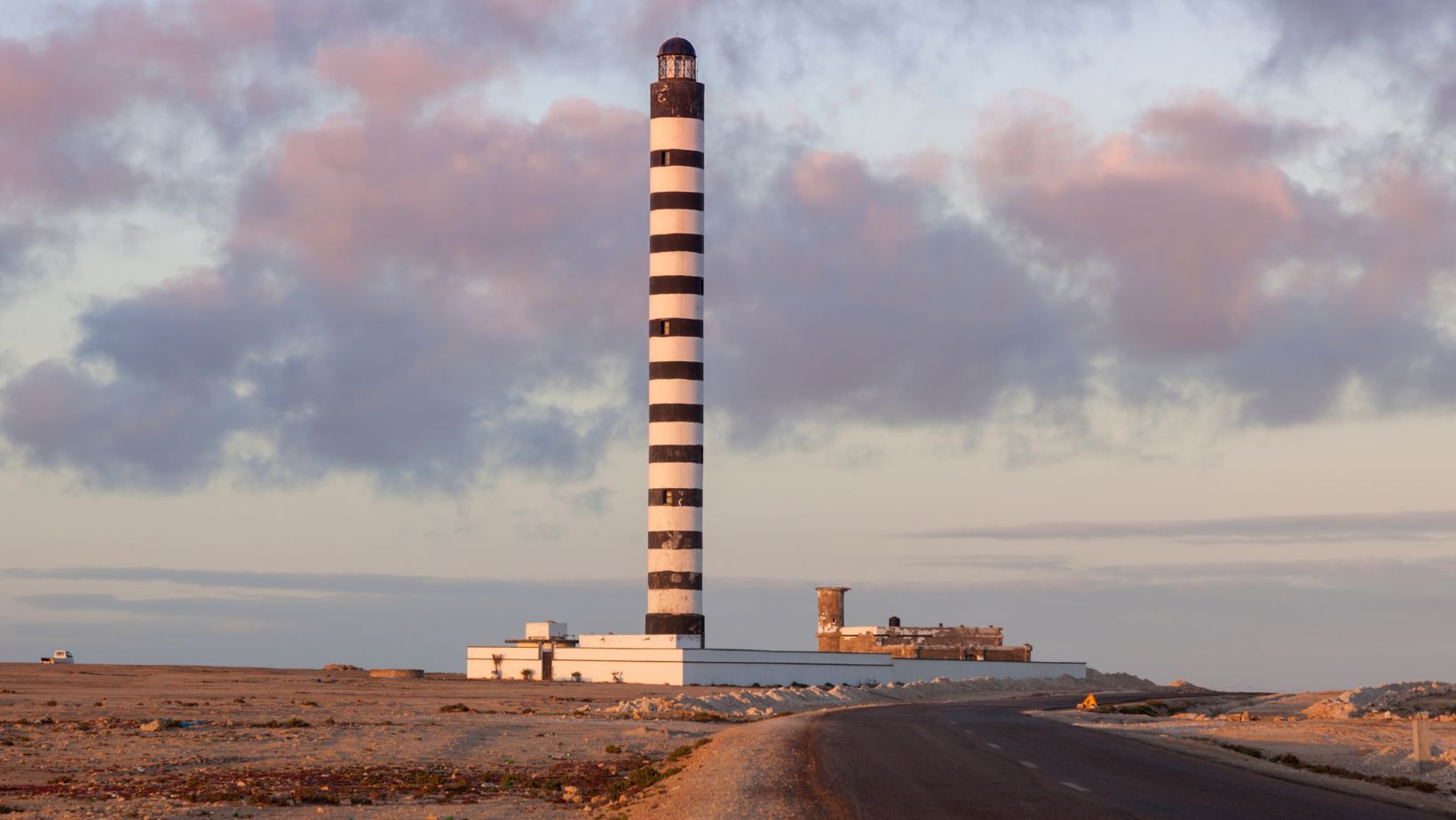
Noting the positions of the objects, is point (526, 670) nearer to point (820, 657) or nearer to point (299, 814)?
point (820, 657)

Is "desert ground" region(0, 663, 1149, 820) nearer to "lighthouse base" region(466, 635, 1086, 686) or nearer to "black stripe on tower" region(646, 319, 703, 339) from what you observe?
"lighthouse base" region(466, 635, 1086, 686)

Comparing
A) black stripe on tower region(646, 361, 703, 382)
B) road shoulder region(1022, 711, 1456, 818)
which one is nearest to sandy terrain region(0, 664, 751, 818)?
road shoulder region(1022, 711, 1456, 818)

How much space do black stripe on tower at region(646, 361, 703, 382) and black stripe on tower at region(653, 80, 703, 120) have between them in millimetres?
12523

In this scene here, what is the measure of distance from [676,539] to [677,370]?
26.7ft

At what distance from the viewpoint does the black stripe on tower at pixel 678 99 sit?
261ft

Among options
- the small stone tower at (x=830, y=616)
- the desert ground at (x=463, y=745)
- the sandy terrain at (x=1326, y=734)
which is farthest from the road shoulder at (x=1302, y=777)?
the small stone tower at (x=830, y=616)

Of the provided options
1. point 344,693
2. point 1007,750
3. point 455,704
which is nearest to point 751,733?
point 1007,750

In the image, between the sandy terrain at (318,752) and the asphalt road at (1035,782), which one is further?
the sandy terrain at (318,752)

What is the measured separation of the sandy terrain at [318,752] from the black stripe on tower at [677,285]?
70.1 ft

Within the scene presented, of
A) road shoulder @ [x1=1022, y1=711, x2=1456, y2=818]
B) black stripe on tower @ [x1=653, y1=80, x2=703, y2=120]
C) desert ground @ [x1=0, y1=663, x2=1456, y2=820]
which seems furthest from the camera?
black stripe on tower @ [x1=653, y1=80, x2=703, y2=120]

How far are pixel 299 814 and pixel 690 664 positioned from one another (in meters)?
51.5

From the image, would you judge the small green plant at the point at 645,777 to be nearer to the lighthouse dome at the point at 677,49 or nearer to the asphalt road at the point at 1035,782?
the asphalt road at the point at 1035,782

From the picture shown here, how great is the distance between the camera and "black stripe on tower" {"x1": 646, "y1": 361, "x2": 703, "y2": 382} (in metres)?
76.9

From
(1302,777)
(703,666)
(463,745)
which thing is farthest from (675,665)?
(1302,777)
